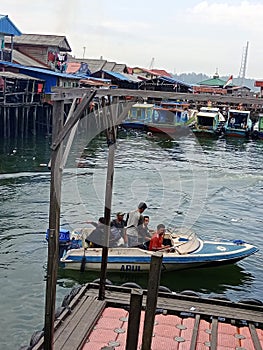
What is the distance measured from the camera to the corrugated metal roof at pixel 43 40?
31.7m

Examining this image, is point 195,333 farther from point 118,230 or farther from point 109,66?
point 109,66

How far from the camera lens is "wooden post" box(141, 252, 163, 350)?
3.78 meters

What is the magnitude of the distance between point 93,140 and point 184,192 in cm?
1283

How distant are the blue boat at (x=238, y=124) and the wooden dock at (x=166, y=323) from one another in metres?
30.4

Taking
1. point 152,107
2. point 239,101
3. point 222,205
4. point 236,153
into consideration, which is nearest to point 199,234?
point 222,205

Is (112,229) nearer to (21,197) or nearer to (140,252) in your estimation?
(140,252)

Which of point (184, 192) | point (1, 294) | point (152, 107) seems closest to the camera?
point (1, 294)

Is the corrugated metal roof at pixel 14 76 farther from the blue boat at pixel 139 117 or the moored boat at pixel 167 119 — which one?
the moored boat at pixel 167 119

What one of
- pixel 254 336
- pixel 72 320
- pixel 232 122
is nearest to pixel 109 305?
pixel 72 320

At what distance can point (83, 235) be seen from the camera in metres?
10.3

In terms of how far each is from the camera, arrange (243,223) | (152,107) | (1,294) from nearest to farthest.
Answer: (1,294) → (243,223) → (152,107)

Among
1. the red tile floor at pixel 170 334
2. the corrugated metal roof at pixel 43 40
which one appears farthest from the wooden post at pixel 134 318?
the corrugated metal roof at pixel 43 40

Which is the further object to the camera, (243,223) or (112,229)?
(243,223)

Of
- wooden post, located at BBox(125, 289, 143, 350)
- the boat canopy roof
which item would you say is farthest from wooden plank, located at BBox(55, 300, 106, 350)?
the boat canopy roof
